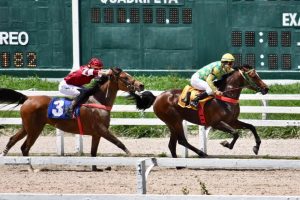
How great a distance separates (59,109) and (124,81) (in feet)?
3.12

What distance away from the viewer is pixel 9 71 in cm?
2277

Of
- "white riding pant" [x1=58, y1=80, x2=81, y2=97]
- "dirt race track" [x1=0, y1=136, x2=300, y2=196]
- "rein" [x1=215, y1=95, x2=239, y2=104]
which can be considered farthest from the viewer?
"rein" [x1=215, y1=95, x2=239, y2=104]

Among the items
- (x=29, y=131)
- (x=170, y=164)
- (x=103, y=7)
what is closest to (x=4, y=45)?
(x=103, y=7)

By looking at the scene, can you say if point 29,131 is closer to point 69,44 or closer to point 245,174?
point 245,174

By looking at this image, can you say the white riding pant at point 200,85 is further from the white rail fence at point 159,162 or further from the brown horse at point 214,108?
the white rail fence at point 159,162

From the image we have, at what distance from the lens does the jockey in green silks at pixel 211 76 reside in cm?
1672

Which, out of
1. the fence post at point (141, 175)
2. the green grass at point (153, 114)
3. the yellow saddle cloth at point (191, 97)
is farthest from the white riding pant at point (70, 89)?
the fence post at point (141, 175)

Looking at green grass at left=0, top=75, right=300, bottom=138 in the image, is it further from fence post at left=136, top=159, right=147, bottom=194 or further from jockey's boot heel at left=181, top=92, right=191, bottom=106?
fence post at left=136, top=159, right=147, bottom=194

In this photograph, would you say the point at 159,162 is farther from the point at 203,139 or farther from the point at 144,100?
the point at 203,139

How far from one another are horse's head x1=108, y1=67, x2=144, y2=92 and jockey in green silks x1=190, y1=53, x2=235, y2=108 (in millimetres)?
982

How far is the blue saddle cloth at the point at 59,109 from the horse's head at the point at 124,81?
65 centimetres

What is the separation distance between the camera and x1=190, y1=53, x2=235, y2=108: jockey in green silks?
658 inches

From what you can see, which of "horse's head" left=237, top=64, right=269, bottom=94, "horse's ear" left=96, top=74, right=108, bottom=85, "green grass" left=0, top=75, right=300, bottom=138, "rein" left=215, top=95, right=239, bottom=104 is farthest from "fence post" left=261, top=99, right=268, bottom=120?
"horse's ear" left=96, top=74, right=108, bottom=85

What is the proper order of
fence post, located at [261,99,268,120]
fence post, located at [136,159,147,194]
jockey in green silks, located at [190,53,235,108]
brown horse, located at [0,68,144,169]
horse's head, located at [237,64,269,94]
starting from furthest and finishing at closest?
fence post, located at [261,99,268,120]
horse's head, located at [237,64,269,94]
jockey in green silks, located at [190,53,235,108]
brown horse, located at [0,68,144,169]
fence post, located at [136,159,147,194]
